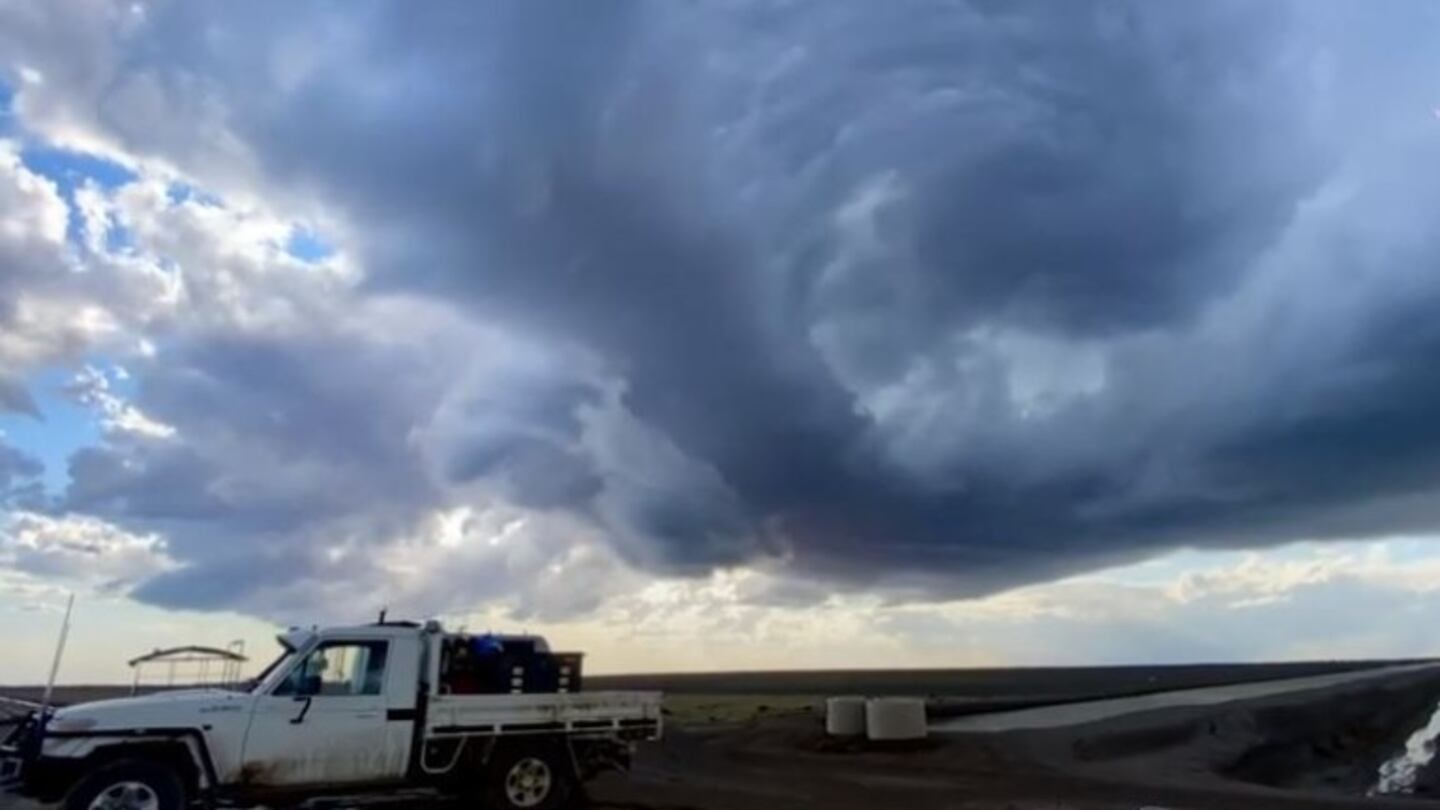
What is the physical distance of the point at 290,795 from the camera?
571 inches

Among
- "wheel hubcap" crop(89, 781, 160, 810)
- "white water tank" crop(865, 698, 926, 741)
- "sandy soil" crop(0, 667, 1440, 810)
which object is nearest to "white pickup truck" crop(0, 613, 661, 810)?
"wheel hubcap" crop(89, 781, 160, 810)

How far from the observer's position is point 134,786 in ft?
44.4

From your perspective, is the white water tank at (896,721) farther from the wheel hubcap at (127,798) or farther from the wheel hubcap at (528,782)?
the wheel hubcap at (127,798)

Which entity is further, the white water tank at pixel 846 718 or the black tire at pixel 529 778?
the white water tank at pixel 846 718

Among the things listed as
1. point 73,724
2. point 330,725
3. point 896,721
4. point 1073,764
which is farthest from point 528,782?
point 1073,764

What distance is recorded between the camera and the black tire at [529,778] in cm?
1562

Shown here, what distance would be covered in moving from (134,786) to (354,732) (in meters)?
2.54

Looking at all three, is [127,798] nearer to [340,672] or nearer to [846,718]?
[340,672]

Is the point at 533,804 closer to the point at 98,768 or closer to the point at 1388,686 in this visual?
the point at 98,768

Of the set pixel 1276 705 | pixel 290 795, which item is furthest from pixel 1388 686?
pixel 290 795

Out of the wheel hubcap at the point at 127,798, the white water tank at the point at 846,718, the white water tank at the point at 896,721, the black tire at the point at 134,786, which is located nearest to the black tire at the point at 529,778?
the black tire at the point at 134,786

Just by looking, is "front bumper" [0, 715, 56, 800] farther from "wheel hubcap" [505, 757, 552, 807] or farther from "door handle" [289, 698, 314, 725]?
"wheel hubcap" [505, 757, 552, 807]

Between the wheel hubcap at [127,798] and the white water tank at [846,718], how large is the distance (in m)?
18.5

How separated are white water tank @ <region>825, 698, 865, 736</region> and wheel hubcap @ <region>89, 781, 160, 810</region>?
60.6 feet
